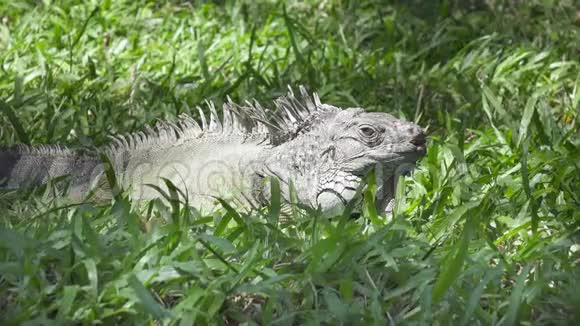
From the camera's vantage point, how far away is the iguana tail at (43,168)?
4.82 m

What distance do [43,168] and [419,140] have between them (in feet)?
5.74

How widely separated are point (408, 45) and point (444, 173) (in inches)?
85.9

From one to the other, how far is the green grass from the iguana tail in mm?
257

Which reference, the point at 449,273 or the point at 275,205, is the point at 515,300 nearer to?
the point at 449,273

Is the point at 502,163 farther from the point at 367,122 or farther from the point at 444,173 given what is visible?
the point at 367,122

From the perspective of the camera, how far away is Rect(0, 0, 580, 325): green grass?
137 inches

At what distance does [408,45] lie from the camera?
699cm

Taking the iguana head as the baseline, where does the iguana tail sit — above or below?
above

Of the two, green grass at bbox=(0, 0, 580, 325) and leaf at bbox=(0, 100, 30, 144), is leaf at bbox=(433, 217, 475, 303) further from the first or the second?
leaf at bbox=(0, 100, 30, 144)

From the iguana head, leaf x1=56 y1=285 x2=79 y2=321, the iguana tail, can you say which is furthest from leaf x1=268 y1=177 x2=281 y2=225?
the iguana tail

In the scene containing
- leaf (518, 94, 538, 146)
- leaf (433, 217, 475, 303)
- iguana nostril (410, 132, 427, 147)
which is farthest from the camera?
leaf (518, 94, 538, 146)

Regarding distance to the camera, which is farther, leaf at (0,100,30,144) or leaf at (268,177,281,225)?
leaf at (0,100,30,144)

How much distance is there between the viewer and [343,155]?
4.61 m

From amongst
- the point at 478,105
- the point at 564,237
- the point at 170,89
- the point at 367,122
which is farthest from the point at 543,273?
the point at 170,89
